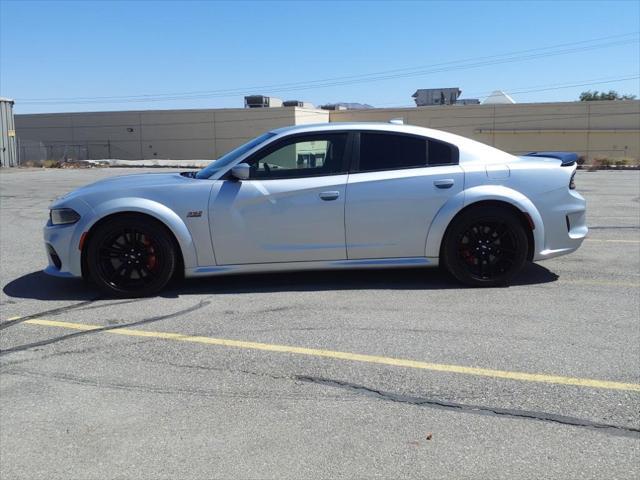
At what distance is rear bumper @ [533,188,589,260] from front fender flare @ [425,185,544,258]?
12cm

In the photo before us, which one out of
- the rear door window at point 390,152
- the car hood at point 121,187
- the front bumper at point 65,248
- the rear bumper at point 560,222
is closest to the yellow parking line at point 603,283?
the rear bumper at point 560,222

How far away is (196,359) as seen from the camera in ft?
14.9

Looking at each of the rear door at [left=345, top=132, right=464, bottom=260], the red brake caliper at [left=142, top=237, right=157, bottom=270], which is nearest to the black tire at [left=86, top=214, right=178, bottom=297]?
the red brake caliper at [left=142, top=237, right=157, bottom=270]

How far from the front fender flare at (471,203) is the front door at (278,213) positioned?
0.90 m

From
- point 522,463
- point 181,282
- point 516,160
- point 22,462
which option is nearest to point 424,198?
point 516,160

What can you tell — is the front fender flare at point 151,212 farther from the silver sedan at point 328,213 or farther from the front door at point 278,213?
the front door at point 278,213

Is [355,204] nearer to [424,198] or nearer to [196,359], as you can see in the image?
[424,198]

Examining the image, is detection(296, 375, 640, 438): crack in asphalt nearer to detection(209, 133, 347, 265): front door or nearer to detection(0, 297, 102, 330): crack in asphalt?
detection(209, 133, 347, 265): front door

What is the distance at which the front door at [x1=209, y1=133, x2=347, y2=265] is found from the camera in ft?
20.1

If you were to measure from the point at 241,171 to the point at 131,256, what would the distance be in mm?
1320

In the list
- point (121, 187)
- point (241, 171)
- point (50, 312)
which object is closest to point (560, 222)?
point (241, 171)

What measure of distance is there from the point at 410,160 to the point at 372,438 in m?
3.57

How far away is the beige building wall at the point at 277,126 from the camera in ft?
180

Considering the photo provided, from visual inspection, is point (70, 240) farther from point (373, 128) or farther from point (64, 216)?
point (373, 128)
